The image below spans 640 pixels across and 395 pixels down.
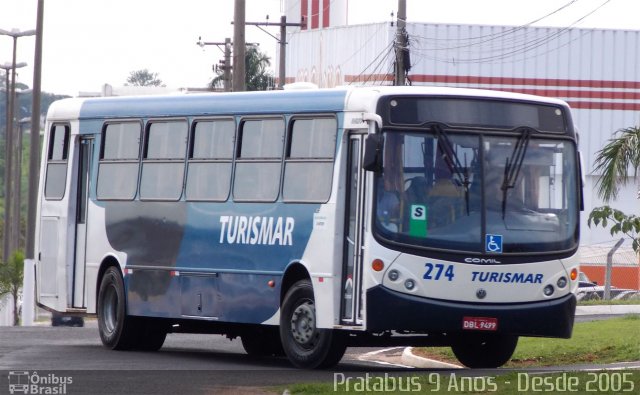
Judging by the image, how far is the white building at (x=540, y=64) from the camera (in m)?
56.9

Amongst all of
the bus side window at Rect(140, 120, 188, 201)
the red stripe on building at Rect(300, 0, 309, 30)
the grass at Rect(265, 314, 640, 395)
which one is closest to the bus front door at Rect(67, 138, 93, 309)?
the bus side window at Rect(140, 120, 188, 201)

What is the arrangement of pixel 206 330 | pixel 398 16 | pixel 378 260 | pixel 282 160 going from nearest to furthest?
pixel 378 260 < pixel 282 160 < pixel 206 330 < pixel 398 16

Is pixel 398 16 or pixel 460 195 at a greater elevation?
pixel 398 16

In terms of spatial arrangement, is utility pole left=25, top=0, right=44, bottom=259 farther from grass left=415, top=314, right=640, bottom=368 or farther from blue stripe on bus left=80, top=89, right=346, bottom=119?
grass left=415, top=314, right=640, bottom=368

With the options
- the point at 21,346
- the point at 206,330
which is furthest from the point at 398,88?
the point at 21,346

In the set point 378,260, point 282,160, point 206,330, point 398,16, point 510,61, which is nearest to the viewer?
point 378,260

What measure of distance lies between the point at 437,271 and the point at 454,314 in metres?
0.47

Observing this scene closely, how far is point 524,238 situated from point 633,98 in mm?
44070

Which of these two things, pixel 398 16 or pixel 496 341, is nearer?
pixel 496 341

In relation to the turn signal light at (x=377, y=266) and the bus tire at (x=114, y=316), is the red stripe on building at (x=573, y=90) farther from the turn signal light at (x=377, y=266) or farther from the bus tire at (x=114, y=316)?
the turn signal light at (x=377, y=266)

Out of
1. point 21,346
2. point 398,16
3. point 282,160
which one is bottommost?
point 21,346

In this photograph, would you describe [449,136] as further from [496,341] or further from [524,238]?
[496,341]

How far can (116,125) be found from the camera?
19.8 metres

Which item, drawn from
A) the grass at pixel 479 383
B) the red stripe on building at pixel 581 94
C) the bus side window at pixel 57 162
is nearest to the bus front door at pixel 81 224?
the bus side window at pixel 57 162
